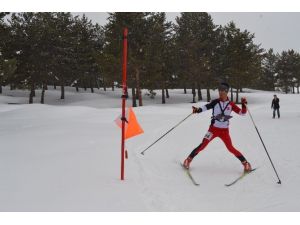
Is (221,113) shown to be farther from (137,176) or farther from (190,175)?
(137,176)

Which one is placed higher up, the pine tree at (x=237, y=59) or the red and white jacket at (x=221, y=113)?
the pine tree at (x=237, y=59)

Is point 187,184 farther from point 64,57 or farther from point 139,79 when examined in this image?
point 64,57

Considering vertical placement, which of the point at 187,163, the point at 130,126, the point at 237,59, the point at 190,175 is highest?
the point at 237,59

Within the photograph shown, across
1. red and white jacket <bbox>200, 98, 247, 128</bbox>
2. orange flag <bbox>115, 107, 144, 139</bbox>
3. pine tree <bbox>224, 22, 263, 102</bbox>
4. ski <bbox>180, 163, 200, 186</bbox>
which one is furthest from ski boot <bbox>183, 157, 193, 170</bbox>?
pine tree <bbox>224, 22, 263, 102</bbox>

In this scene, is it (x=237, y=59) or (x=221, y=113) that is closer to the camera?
(x=221, y=113)

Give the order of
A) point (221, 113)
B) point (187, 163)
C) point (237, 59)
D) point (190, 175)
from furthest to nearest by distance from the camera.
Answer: point (237, 59)
point (187, 163)
point (221, 113)
point (190, 175)

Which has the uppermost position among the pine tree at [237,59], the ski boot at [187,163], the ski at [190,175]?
the pine tree at [237,59]

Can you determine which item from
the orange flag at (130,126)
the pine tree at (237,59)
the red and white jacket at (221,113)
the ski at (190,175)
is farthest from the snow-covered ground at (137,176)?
the pine tree at (237,59)

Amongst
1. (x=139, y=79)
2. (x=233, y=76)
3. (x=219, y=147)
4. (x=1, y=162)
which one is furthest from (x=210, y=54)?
(x=1, y=162)

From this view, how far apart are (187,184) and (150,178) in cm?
77

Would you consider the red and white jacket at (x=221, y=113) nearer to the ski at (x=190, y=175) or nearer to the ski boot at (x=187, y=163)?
the ski boot at (x=187, y=163)

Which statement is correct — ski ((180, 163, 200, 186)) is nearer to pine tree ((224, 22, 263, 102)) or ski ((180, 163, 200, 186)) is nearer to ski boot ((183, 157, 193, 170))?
ski boot ((183, 157, 193, 170))

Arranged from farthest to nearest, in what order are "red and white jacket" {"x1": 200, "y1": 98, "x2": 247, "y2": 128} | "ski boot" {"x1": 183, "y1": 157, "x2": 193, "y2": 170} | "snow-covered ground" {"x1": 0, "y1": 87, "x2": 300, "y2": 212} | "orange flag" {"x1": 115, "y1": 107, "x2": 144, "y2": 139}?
"ski boot" {"x1": 183, "y1": 157, "x2": 193, "y2": 170}
"red and white jacket" {"x1": 200, "y1": 98, "x2": 247, "y2": 128}
"orange flag" {"x1": 115, "y1": 107, "x2": 144, "y2": 139}
"snow-covered ground" {"x1": 0, "y1": 87, "x2": 300, "y2": 212}

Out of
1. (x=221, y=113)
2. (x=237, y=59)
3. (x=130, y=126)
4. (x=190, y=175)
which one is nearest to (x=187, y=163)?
(x=190, y=175)
